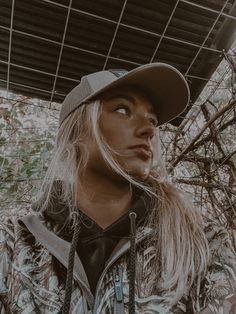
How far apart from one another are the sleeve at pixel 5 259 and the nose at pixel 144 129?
666 millimetres

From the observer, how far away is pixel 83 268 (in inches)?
58.0

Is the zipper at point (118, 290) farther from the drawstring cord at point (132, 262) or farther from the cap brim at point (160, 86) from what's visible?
the cap brim at point (160, 86)

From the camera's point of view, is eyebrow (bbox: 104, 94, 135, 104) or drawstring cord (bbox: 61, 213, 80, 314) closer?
drawstring cord (bbox: 61, 213, 80, 314)

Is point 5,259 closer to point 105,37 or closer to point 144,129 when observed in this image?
point 144,129

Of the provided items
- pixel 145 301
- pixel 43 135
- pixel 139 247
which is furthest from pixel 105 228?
pixel 43 135

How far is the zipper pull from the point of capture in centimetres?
139

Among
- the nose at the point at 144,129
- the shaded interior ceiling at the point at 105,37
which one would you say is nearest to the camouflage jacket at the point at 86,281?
the nose at the point at 144,129

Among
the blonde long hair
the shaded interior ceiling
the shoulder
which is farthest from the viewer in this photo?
the shaded interior ceiling

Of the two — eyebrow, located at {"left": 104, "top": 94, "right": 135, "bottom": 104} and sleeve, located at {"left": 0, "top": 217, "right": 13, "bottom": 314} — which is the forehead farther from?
sleeve, located at {"left": 0, "top": 217, "right": 13, "bottom": 314}

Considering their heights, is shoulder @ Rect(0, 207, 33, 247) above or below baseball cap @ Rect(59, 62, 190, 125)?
below

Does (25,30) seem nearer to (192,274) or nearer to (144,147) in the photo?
(144,147)

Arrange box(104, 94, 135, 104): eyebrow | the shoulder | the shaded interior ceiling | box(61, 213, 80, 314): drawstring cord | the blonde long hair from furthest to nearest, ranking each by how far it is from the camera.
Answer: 1. the shaded interior ceiling
2. box(104, 94, 135, 104): eyebrow
3. the shoulder
4. the blonde long hair
5. box(61, 213, 80, 314): drawstring cord

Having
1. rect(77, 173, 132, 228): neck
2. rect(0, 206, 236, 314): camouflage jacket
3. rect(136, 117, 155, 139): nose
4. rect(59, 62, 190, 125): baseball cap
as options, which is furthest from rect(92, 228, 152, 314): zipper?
rect(59, 62, 190, 125): baseball cap

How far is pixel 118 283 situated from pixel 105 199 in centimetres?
44
